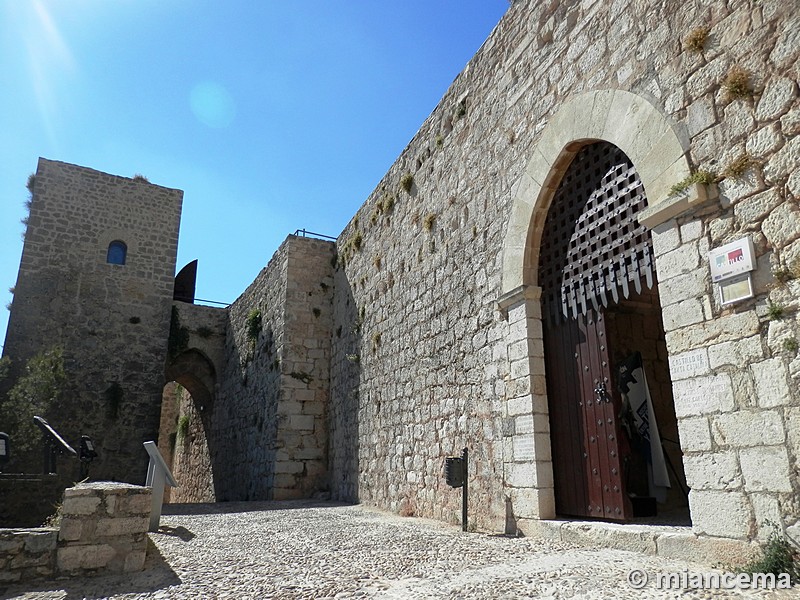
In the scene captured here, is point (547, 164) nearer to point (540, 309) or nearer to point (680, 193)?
point (540, 309)

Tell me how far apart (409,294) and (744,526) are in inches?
210

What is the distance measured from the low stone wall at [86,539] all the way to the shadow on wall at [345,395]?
17.9 feet

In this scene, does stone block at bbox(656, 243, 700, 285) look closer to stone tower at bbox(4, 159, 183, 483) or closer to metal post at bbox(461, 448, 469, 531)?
metal post at bbox(461, 448, 469, 531)

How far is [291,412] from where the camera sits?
10602mm

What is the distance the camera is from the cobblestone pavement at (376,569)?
3.01 meters

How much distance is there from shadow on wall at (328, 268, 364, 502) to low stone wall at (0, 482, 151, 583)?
17.9 ft

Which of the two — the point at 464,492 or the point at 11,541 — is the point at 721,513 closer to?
the point at 464,492

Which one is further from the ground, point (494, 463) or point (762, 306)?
point (762, 306)

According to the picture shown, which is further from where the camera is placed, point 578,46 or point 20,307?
point 20,307

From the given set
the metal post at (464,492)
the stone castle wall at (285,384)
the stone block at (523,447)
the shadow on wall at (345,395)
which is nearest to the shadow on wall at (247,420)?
the stone castle wall at (285,384)

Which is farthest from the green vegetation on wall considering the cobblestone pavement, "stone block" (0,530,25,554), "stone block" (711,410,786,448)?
"stone block" (711,410,786,448)

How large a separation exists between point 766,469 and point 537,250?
283 cm

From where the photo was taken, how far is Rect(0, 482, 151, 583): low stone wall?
345 cm

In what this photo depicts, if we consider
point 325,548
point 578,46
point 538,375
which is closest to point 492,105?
point 578,46
